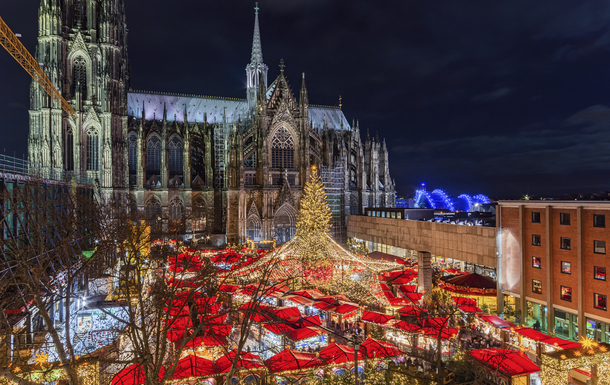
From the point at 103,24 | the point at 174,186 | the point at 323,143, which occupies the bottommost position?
the point at 174,186

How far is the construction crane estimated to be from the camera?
138 feet

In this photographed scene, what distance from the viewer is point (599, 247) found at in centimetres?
1961

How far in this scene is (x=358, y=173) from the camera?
57.0 metres

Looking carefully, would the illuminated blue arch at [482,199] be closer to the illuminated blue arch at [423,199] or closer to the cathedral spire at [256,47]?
the illuminated blue arch at [423,199]

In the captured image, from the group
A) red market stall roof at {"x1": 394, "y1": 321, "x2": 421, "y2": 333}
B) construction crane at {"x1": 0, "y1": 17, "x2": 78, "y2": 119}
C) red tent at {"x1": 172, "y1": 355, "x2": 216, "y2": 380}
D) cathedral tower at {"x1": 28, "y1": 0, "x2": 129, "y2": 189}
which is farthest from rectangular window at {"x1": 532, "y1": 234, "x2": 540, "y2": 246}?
construction crane at {"x1": 0, "y1": 17, "x2": 78, "y2": 119}

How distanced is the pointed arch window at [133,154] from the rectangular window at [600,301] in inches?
2063

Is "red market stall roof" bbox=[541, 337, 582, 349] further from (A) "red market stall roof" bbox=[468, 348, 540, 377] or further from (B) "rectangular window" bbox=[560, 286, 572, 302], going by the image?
(B) "rectangular window" bbox=[560, 286, 572, 302]

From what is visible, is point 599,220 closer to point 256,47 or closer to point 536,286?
point 536,286

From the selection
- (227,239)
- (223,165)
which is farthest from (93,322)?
(223,165)

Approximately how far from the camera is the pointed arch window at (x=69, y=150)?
45625 millimetres

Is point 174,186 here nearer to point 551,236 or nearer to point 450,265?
point 450,265

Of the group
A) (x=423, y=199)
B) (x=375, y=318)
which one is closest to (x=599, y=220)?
(x=375, y=318)

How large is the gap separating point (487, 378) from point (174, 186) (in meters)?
46.7

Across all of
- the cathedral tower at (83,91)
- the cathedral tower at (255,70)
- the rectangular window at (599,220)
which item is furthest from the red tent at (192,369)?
the cathedral tower at (255,70)
